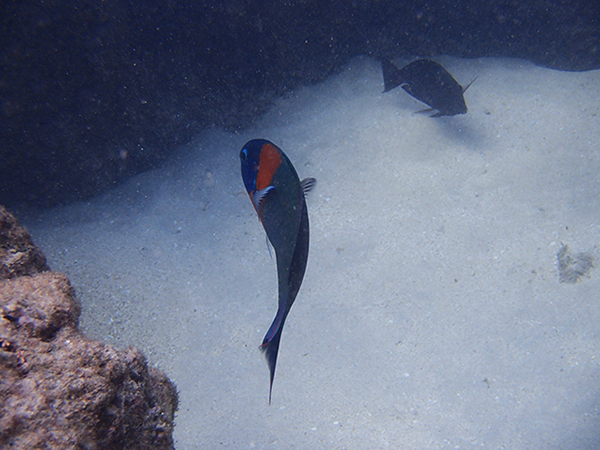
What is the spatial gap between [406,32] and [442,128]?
85.3 inches

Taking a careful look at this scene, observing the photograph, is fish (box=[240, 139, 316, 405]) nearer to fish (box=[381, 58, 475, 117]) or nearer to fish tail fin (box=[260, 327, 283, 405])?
fish tail fin (box=[260, 327, 283, 405])

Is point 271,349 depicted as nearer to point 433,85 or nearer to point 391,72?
point 433,85

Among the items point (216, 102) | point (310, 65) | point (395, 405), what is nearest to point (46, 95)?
point (216, 102)

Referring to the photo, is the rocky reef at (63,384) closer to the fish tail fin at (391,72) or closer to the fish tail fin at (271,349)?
the fish tail fin at (271,349)

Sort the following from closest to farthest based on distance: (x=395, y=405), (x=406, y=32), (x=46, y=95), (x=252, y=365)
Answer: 1. (x=395, y=405)
2. (x=252, y=365)
3. (x=46, y=95)
4. (x=406, y=32)

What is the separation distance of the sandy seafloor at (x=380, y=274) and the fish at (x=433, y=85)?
41 centimetres

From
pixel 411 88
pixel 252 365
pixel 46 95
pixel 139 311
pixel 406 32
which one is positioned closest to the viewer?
pixel 252 365

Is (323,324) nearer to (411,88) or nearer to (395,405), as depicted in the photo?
(395,405)

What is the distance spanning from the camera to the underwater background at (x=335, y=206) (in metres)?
2.79

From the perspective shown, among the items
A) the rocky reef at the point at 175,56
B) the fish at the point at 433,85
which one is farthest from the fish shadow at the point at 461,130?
the rocky reef at the point at 175,56

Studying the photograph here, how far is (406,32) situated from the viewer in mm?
5719

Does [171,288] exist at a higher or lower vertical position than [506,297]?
higher

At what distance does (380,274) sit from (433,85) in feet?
9.84

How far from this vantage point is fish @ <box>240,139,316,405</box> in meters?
1.26
